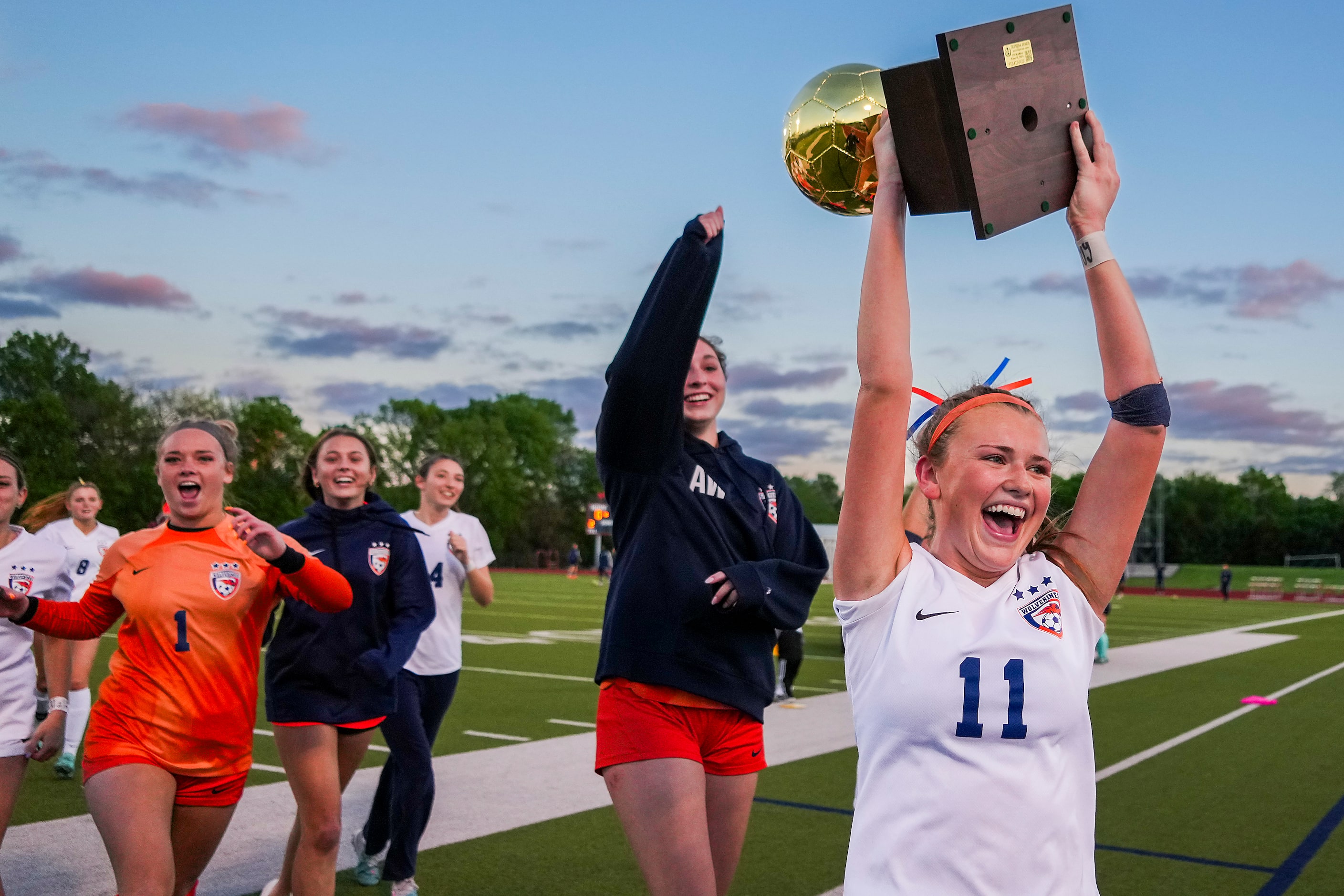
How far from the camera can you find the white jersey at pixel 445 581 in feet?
20.2

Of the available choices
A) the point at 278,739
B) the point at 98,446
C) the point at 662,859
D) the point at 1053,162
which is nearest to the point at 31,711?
the point at 278,739

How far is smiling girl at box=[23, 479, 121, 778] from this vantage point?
308 inches

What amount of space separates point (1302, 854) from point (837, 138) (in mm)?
5837

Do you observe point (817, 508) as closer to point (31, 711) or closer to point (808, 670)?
point (808, 670)

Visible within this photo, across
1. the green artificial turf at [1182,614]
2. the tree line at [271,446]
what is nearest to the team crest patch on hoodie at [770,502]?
the green artificial turf at [1182,614]

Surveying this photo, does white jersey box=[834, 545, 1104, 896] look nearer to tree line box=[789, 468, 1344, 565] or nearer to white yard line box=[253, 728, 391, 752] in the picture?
white yard line box=[253, 728, 391, 752]

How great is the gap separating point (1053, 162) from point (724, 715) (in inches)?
69.2

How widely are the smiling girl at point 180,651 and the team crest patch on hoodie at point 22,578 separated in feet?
3.10

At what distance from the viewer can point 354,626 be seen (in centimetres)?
478

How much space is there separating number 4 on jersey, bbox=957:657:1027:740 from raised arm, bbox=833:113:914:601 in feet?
0.72

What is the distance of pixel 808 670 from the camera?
15172mm

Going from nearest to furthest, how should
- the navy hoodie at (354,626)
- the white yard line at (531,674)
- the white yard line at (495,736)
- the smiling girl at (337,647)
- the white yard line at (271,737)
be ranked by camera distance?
the smiling girl at (337,647), the navy hoodie at (354,626), the white yard line at (271,737), the white yard line at (495,736), the white yard line at (531,674)

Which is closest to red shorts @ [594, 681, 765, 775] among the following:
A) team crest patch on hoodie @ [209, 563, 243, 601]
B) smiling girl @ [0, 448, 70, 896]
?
team crest patch on hoodie @ [209, 563, 243, 601]

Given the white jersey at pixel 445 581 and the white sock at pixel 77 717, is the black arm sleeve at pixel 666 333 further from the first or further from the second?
the white sock at pixel 77 717
